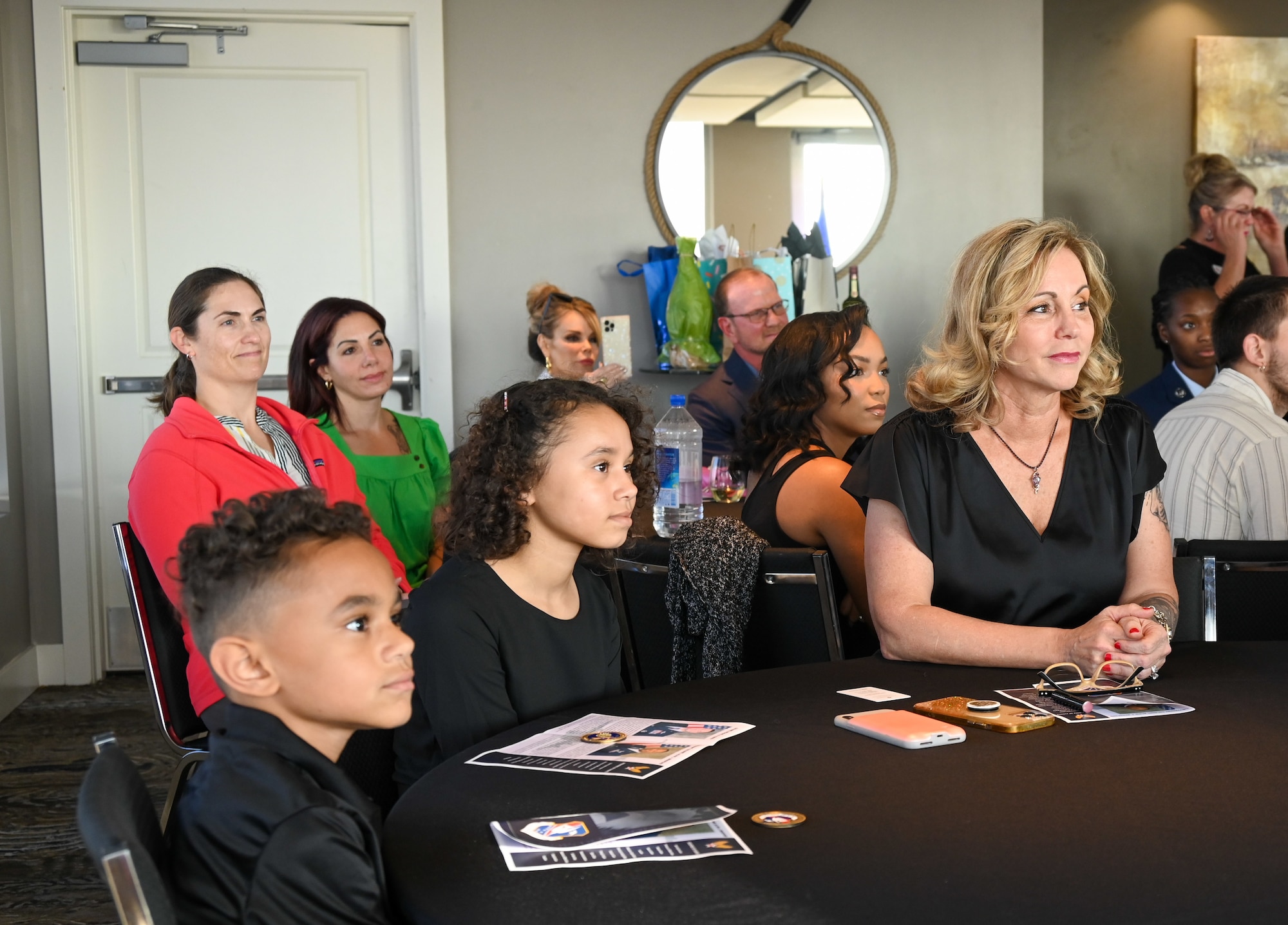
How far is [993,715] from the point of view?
150 cm

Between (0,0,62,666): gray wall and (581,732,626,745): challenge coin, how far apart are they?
138 inches

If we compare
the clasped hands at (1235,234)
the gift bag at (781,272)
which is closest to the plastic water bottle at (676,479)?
the gift bag at (781,272)

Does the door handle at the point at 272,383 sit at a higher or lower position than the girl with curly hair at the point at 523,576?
higher

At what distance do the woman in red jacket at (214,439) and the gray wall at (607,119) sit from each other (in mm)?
1425

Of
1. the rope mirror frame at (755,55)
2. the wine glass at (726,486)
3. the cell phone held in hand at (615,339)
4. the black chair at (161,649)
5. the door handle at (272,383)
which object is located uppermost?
the rope mirror frame at (755,55)

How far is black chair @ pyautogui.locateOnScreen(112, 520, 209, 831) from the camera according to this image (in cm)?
234

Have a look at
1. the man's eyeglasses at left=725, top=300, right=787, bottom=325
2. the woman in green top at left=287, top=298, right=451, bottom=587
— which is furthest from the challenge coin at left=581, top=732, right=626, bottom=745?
the man's eyeglasses at left=725, top=300, right=787, bottom=325

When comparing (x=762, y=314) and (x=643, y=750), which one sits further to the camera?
(x=762, y=314)

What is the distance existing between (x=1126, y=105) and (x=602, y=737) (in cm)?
527

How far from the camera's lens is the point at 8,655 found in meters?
4.32

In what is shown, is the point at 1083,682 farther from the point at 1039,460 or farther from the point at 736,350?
the point at 736,350

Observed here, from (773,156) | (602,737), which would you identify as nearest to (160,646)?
(602,737)

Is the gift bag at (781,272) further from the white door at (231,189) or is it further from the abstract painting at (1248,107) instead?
the abstract painting at (1248,107)

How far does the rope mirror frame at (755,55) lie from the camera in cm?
456
